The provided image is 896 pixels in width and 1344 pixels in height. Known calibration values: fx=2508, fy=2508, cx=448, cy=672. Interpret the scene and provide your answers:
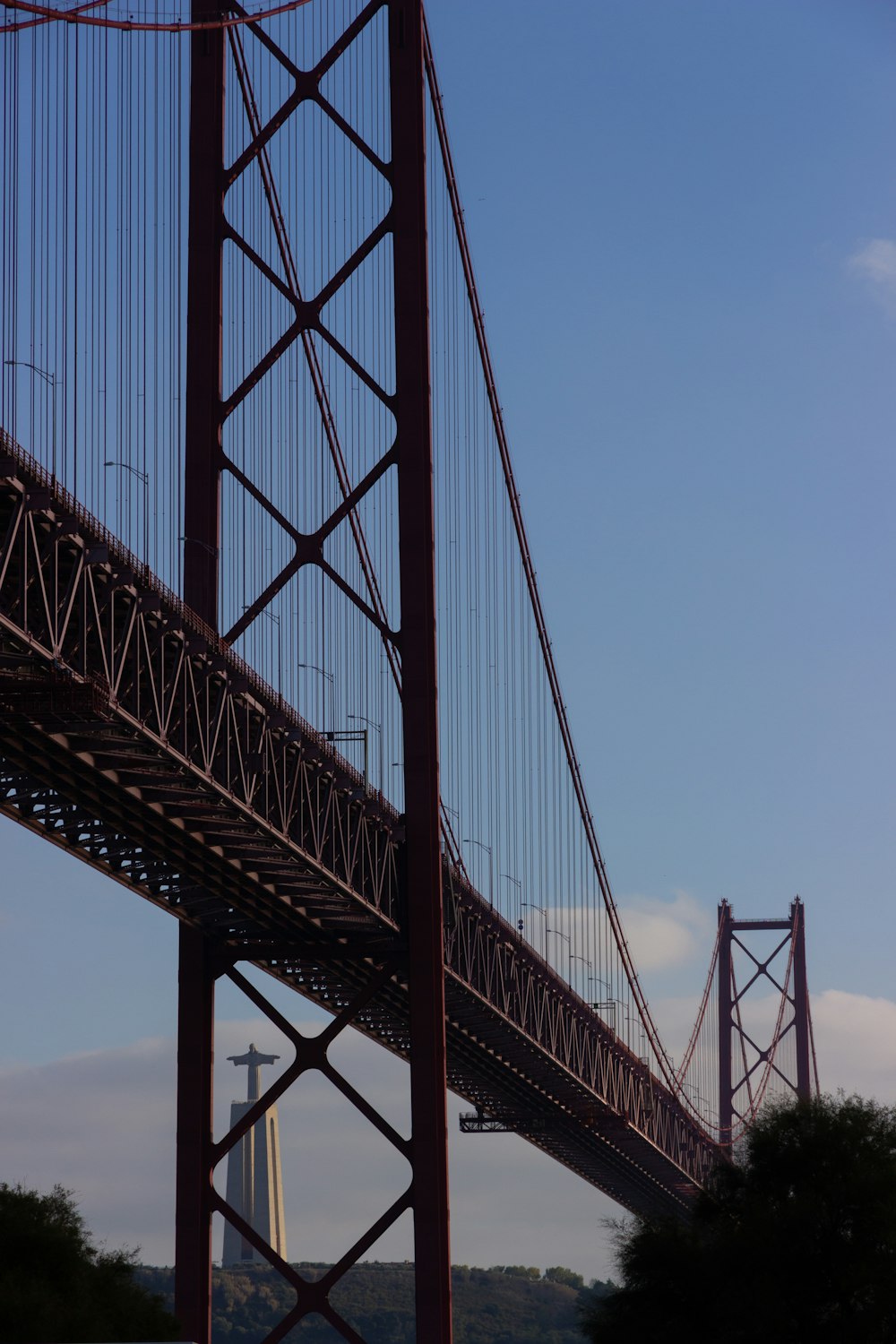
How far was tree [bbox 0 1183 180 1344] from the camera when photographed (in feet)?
92.0

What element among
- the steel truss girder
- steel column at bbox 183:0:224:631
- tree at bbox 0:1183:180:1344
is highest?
steel column at bbox 183:0:224:631

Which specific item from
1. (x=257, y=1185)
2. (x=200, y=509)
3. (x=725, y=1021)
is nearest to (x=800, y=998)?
(x=725, y=1021)

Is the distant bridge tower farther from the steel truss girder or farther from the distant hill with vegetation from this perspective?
the steel truss girder

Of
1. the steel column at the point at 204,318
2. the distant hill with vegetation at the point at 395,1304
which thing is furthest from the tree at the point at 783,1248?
the distant hill with vegetation at the point at 395,1304

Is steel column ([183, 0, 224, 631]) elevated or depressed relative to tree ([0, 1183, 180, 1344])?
elevated

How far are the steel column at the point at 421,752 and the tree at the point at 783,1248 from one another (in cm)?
558

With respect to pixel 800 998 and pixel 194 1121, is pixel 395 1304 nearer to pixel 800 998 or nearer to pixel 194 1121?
pixel 800 998

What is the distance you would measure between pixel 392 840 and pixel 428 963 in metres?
2.01

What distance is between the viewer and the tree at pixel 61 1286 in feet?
92.0

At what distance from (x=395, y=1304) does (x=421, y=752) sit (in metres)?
105

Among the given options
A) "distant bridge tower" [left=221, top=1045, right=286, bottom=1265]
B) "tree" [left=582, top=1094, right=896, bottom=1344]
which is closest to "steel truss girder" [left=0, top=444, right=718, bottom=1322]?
"tree" [left=582, top=1094, right=896, bottom=1344]

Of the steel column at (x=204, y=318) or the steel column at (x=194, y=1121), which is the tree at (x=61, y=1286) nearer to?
the steel column at (x=194, y=1121)

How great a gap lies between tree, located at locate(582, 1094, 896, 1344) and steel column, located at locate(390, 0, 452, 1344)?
5579 millimetres

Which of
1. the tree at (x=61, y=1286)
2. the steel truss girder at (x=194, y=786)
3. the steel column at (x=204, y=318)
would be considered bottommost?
the tree at (x=61, y=1286)
